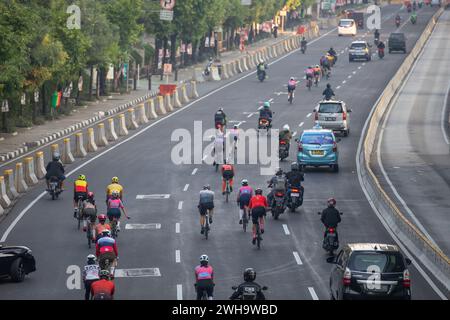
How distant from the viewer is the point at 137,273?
101 ft

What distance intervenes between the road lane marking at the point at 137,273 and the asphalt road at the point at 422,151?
7623 mm

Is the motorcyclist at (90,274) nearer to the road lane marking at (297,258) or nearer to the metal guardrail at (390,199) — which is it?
the road lane marking at (297,258)

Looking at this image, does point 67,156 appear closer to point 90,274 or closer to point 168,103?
point 168,103

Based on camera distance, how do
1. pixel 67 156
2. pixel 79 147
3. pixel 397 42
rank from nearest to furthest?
pixel 67 156, pixel 79 147, pixel 397 42

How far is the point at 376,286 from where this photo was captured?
2506 centimetres

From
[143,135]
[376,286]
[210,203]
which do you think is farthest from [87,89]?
[376,286]

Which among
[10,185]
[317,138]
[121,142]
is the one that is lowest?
[121,142]

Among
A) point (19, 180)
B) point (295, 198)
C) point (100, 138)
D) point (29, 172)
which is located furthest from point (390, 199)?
point (100, 138)

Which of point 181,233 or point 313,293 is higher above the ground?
point 313,293

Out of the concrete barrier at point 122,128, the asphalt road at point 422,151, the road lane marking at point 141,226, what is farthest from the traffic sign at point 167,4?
the road lane marking at point 141,226

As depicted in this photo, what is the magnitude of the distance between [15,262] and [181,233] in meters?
7.49

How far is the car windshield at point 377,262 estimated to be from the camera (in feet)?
82.6

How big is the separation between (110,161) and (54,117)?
16.5 metres

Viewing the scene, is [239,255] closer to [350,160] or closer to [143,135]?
[350,160]
